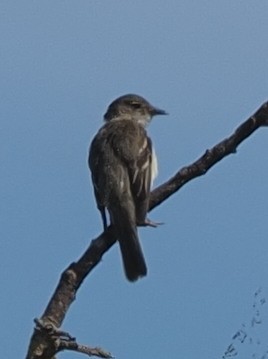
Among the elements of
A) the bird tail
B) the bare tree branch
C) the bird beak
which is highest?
the bird beak

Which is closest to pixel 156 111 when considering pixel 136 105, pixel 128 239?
pixel 136 105

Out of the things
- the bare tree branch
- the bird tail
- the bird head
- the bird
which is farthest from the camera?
the bird head

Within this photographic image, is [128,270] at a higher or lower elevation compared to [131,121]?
lower

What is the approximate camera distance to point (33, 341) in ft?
13.3

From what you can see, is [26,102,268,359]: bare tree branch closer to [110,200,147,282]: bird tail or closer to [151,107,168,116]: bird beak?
[110,200,147,282]: bird tail

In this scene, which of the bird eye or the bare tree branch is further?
the bird eye

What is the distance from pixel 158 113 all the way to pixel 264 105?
3939 millimetres

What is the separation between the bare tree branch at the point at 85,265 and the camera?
157 inches

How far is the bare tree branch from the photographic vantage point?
3.99 m

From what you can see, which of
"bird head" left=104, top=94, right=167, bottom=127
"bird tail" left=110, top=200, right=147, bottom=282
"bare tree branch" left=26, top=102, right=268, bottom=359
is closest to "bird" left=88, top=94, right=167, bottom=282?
"bird tail" left=110, top=200, right=147, bottom=282

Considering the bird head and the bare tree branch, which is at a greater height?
the bird head

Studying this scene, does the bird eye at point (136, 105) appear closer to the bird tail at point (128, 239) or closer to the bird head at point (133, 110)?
the bird head at point (133, 110)

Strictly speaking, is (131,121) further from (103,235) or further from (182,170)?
(182,170)

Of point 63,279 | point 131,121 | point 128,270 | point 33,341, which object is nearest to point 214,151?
point 63,279
